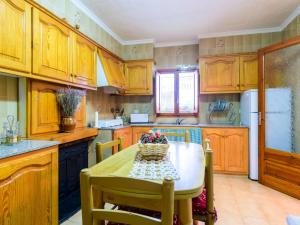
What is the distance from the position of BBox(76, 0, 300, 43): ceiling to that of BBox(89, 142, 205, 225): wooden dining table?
7.12 ft

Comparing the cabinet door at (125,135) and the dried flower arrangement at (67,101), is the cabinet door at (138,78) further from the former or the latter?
the dried flower arrangement at (67,101)

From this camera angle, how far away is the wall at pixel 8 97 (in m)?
1.78

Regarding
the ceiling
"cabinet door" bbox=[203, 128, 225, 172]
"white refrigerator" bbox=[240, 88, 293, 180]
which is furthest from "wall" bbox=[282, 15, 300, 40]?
"cabinet door" bbox=[203, 128, 225, 172]

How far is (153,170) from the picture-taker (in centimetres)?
117

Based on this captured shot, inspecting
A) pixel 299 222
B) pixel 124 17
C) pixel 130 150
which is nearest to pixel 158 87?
pixel 124 17

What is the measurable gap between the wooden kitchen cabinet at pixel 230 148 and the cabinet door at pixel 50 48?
257cm

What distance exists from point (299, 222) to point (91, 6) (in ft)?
10.6

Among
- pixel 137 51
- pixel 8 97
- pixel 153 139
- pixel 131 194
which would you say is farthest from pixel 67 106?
pixel 137 51

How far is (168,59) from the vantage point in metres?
4.41

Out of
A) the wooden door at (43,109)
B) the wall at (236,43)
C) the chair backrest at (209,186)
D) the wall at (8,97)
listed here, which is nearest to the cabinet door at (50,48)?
the wooden door at (43,109)

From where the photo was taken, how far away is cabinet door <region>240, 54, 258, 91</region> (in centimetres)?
361

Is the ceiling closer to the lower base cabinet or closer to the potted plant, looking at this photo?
the potted plant

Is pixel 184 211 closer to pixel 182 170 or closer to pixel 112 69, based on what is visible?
pixel 182 170

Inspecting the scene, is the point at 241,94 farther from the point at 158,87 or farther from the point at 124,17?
the point at 124,17
